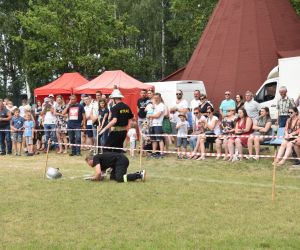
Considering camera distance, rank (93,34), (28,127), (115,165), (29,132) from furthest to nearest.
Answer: (93,34), (28,127), (29,132), (115,165)

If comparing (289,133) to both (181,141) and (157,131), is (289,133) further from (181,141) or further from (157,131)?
(157,131)

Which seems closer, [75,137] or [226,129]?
[226,129]

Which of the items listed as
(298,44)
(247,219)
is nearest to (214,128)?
(247,219)

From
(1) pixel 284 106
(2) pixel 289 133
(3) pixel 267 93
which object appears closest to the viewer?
(2) pixel 289 133

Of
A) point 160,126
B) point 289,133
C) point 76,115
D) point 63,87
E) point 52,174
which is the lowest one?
point 52,174

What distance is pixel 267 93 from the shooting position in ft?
60.1

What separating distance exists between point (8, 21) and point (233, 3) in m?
19.2

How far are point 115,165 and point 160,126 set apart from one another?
195 inches

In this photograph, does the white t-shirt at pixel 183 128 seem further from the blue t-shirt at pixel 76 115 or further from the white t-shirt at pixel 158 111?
the blue t-shirt at pixel 76 115

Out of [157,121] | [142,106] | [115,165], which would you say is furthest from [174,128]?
[115,165]

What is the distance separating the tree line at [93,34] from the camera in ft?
120

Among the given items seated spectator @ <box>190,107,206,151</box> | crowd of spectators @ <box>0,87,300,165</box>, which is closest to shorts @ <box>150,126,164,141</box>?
crowd of spectators @ <box>0,87,300,165</box>

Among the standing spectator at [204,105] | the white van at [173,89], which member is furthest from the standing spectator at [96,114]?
the white van at [173,89]

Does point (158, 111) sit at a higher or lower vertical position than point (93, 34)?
lower
